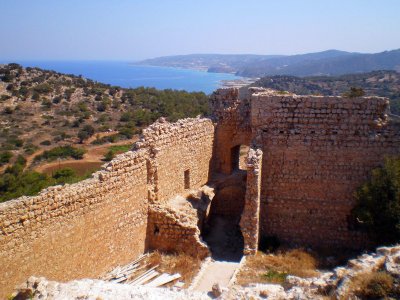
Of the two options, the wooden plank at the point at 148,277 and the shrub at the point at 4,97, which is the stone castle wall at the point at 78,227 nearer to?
the wooden plank at the point at 148,277

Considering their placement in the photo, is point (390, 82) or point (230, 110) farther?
point (390, 82)

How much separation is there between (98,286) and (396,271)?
419cm

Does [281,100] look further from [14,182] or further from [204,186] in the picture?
[14,182]

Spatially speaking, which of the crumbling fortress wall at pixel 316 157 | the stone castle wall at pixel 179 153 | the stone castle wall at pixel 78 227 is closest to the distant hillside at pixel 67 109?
the stone castle wall at pixel 179 153

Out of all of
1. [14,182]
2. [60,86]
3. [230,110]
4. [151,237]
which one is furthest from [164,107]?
[151,237]

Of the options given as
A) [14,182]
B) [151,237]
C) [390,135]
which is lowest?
[14,182]

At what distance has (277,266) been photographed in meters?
10.2

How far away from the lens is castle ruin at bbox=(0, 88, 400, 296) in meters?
9.62

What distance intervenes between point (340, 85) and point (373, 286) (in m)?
51.3

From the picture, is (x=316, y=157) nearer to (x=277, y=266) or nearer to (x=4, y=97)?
(x=277, y=266)

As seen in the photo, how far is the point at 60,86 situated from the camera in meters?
41.2

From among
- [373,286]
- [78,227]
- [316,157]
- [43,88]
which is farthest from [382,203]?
[43,88]

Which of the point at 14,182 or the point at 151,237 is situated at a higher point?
the point at 151,237

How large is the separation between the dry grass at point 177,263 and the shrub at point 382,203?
436 cm
